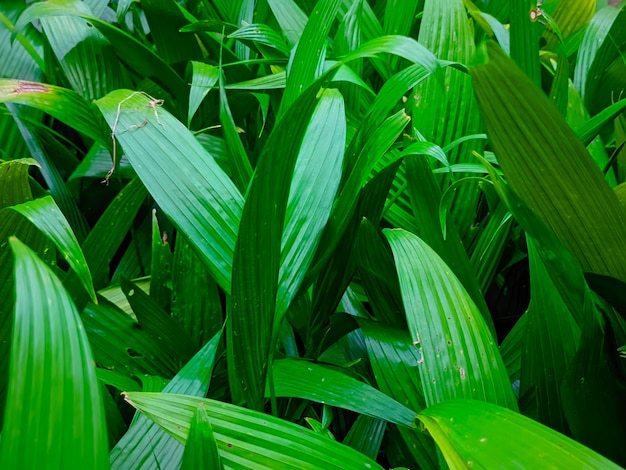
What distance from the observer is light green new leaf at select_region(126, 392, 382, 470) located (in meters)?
0.32

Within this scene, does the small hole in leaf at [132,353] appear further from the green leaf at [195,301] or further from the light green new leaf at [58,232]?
the light green new leaf at [58,232]

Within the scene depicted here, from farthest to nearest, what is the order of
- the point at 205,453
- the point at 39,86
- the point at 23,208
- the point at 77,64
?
the point at 77,64, the point at 39,86, the point at 23,208, the point at 205,453

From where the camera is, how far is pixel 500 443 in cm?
29

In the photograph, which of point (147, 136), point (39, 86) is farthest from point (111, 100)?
point (39, 86)

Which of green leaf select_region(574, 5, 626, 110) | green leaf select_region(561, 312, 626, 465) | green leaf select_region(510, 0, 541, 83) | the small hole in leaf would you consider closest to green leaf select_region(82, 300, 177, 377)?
the small hole in leaf

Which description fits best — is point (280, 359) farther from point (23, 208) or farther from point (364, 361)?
point (23, 208)

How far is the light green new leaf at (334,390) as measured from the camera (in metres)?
0.43

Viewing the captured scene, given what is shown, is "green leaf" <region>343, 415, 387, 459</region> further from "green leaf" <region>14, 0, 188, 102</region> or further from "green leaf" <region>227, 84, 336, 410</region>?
"green leaf" <region>14, 0, 188, 102</region>

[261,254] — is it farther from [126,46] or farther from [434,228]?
[126,46]

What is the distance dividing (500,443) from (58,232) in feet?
0.99

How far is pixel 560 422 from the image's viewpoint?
427 millimetres

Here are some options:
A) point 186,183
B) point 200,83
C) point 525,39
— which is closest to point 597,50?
point 525,39

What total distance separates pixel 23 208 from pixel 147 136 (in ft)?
0.42

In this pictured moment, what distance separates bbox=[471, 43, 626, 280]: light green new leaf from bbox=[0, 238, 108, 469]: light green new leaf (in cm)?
26
